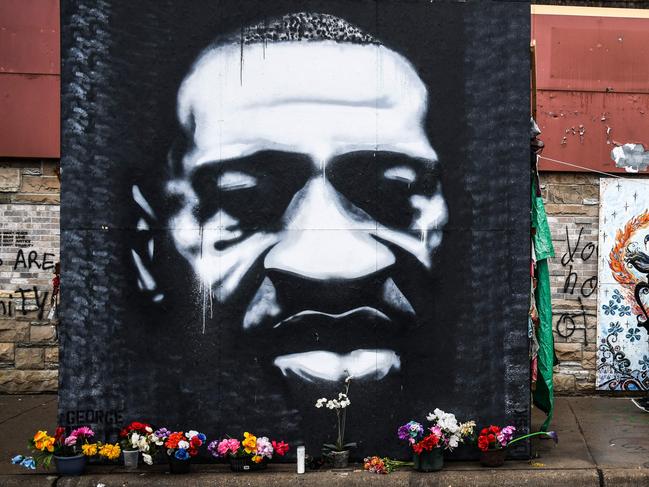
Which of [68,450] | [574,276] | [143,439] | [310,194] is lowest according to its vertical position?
[68,450]

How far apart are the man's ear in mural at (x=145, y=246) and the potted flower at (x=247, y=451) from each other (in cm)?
132

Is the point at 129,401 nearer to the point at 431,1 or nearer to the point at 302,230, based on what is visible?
the point at 302,230

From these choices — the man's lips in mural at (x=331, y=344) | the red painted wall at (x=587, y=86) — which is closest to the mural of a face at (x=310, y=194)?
the man's lips in mural at (x=331, y=344)

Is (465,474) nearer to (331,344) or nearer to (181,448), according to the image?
(331,344)

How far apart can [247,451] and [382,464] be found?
1078mm

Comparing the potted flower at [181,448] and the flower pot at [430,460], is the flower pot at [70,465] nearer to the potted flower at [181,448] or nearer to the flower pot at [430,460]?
the potted flower at [181,448]

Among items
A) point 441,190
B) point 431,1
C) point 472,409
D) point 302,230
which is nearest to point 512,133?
point 441,190

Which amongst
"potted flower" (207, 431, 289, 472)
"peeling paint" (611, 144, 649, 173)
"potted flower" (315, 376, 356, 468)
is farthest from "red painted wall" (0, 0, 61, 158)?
"peeling paint" (611, 144, 649, 173)

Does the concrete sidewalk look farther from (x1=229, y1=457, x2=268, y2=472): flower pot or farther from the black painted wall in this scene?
the black painted wall

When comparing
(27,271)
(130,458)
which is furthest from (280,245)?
(27,271)

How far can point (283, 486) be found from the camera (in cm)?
571

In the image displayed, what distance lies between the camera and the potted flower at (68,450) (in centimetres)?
582

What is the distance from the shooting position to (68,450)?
599 centimetres

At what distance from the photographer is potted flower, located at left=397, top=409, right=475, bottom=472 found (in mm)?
5836
